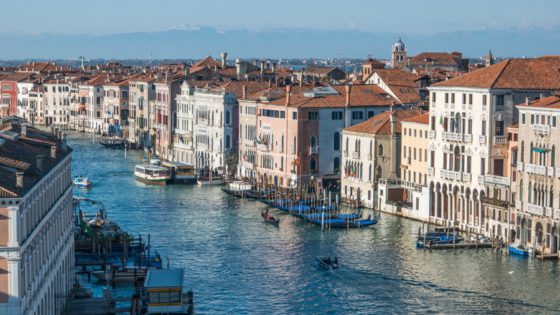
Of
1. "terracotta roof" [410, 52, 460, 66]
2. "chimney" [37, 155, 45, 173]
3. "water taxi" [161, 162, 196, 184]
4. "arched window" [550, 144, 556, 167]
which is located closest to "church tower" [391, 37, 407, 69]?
"terracotta roof" [410, 52, 460, 66]

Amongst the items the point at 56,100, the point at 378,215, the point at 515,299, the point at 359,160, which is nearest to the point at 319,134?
the point at 359,160

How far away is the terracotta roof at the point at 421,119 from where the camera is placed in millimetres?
37138

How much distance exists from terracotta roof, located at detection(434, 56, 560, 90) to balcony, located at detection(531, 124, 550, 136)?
3.22 meters

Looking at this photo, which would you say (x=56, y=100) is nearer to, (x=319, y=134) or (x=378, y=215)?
(x=319, y=134)

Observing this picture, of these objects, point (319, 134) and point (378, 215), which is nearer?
point (378, 215)

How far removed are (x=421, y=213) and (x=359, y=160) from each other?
4.68 metres

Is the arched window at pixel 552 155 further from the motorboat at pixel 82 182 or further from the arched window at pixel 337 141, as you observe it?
the motorboat at pixel 82 182

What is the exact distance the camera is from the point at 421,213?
36062 mm

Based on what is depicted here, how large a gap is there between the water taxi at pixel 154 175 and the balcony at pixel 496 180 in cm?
1749

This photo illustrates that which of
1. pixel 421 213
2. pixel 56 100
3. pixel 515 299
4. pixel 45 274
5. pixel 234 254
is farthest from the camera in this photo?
pixel 56 100

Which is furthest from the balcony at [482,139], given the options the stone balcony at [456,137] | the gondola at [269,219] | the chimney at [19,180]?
the chimney at [19,180]

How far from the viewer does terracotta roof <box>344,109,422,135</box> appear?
39406mm

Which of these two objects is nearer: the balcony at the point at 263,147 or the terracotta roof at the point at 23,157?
the terracotta roof at the point at 23,157

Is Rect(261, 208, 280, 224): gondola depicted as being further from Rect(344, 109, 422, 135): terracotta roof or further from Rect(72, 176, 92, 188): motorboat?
Rect(72, 176, 92, 188): motorboat
